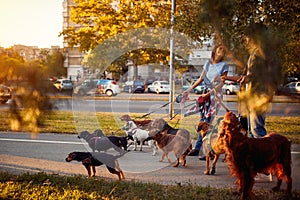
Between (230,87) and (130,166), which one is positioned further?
(130,166)

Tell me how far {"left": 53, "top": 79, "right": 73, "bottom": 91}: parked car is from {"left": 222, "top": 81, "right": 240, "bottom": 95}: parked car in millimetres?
1705

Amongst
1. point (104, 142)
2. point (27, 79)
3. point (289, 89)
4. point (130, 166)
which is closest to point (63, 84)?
point (27, 79)


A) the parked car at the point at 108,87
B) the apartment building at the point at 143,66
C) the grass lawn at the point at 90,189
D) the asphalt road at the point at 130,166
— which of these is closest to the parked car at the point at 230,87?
the apartment building at the point at 143,66

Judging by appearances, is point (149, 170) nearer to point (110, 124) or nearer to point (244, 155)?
point (244, 155)

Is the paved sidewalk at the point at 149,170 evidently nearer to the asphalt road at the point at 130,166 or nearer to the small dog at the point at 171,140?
the asphalt road at the point at 130,166

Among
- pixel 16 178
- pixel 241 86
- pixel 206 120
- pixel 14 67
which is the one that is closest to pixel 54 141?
pixel 16 178

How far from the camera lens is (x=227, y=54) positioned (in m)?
3.79

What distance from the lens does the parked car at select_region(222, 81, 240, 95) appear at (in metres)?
3.60

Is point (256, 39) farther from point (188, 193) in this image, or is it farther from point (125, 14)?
point (125, 14)

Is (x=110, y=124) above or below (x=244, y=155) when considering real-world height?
below

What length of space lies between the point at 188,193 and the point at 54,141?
434 centimetres

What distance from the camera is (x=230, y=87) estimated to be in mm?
3852

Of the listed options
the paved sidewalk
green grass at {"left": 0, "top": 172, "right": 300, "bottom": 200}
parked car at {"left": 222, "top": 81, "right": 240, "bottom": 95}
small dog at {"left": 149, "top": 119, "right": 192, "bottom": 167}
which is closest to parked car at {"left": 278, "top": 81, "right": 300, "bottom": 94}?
parked car at {"left": 222, "top": 81, "right": 240, "bottom": 95}

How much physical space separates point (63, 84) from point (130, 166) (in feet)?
6.44
